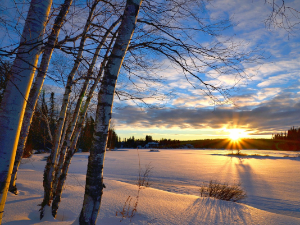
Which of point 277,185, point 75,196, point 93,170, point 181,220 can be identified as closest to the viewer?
point 93,170

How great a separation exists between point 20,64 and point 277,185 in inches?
418

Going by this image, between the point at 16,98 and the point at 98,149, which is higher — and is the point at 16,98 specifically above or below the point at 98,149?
above

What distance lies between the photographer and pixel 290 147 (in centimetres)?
4794

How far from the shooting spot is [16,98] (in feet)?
5.49

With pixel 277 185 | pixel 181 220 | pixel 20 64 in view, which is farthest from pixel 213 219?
pixel 277 185

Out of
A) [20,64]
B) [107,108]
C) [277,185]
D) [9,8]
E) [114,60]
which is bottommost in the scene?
[277,185]

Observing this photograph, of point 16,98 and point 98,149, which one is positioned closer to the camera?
point 16,98

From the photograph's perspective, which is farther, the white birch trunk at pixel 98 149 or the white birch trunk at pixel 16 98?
the white birch trunk at pixel 98 149

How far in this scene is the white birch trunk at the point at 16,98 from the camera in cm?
161

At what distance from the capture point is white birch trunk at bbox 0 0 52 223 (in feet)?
5.28

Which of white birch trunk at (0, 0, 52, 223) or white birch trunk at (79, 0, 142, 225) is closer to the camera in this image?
white birch trunk at (0, 0, 52, 223)

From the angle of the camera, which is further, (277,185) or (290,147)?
(290,147)

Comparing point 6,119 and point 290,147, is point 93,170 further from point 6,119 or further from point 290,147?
point 290,147

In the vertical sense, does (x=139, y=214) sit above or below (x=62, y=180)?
below
